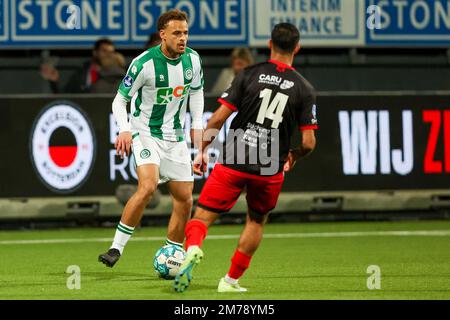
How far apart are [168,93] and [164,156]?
555 millimetres

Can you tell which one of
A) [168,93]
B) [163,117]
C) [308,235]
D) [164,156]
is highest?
[168,93]

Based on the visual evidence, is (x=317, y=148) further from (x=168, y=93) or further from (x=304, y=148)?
(x=304, y=148)

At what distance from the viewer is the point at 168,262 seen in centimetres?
1036

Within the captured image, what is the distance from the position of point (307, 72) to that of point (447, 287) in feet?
27.4

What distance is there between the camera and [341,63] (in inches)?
695

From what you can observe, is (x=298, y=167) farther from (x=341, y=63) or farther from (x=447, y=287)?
(x=447, y=287)

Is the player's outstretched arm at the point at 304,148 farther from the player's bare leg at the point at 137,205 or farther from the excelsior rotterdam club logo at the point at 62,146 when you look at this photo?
the excelsior rotterdam club logo at the point at 62,146

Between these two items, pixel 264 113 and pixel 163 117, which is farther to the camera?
pixel 163 117

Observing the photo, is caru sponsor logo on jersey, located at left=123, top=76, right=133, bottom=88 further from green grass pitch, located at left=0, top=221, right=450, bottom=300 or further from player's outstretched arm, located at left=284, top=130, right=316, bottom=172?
player's outstretched arm, located at left=284, top=130, right=316, bottom=172

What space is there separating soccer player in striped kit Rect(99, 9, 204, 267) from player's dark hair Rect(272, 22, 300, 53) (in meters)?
1.66

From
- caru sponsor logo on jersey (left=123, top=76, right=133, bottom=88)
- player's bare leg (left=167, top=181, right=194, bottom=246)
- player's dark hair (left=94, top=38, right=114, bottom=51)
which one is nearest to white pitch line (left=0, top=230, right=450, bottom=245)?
player's dark hair (left=94, top=38, right=114, bottom=51)

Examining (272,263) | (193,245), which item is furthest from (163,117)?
(193,245)

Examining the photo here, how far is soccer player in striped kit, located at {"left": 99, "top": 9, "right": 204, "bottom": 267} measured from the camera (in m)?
10.4
